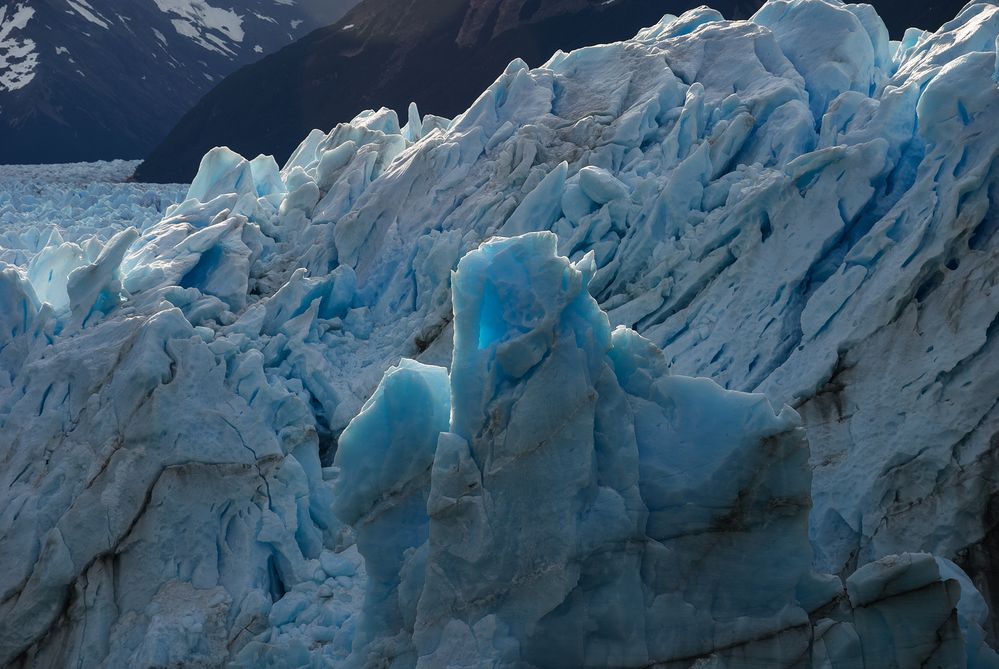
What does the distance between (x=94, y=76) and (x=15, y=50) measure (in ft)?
8.46

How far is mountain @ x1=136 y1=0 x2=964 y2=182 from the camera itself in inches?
992

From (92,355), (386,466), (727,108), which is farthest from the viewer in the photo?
(727,108)

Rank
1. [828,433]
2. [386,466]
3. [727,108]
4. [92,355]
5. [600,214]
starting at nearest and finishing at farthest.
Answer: [386,466] → [828,433] → [92,355] → [600,214] → [727,108]

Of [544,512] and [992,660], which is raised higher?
[544,512]

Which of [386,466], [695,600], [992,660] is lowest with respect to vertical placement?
[992,660]

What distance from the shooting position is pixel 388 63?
2830 centimetres

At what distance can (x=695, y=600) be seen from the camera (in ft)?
16.2

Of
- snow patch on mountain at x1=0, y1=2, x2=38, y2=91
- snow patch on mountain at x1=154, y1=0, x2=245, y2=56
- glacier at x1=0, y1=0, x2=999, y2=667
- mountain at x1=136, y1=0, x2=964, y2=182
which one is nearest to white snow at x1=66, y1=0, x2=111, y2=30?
snow patch on mountain at x1=0, y1=2, x2=38, y2=91

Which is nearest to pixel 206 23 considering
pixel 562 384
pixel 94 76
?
pixel 94 76

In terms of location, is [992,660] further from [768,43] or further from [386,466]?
[768,43]

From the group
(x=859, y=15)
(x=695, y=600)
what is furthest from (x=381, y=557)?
(x=859, y=15)

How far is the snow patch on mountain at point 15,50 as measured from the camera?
3259 cm

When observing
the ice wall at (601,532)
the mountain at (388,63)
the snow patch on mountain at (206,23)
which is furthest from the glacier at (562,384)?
the snow patch on mountain at (206,23)

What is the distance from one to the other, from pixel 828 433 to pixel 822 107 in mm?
3513
